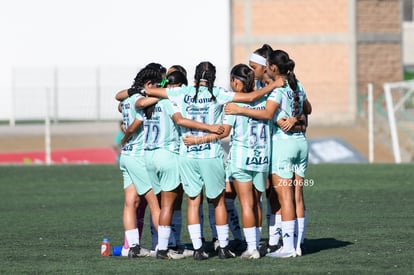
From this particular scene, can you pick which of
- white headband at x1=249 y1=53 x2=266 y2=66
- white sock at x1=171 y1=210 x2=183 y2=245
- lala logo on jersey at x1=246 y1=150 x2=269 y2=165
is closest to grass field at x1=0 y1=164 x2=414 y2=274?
white sock at x1=171 y1=210 x2=183 y2=245

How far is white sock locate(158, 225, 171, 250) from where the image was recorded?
11.4 metres

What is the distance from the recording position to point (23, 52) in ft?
147

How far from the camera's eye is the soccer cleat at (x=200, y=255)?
11.3 m

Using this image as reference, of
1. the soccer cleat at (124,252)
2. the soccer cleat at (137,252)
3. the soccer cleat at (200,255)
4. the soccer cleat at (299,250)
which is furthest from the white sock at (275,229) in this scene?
the soccer cleat at (124,252)

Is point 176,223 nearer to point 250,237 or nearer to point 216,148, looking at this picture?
point 250,237

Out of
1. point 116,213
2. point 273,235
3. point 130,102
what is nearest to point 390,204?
point 116,213

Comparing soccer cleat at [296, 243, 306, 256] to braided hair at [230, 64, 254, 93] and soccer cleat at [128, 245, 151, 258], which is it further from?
braided hair at [230, 64, 254, 93]

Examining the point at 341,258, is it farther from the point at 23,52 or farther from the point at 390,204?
the point at 23,52

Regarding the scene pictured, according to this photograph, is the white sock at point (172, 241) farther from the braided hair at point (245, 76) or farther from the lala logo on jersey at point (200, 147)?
the braided hair at point (245, 76)

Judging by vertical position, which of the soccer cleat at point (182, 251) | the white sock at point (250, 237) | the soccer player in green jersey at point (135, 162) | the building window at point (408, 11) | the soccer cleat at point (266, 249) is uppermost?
the building window at point (408, 11)

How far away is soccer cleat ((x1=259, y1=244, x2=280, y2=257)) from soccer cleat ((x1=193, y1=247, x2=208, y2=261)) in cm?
58

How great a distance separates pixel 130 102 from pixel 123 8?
111 ft

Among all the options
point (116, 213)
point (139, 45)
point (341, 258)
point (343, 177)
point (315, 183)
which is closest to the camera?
point (341, 258)

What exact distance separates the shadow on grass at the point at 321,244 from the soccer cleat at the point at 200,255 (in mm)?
1164
